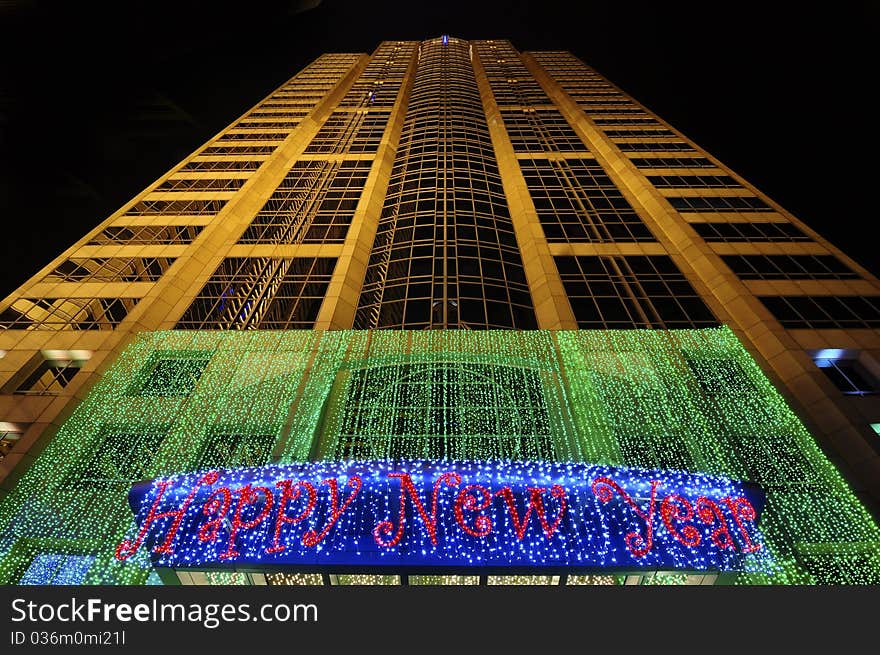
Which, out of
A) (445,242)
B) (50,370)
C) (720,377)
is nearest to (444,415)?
(720,377)

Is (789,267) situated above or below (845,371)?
above

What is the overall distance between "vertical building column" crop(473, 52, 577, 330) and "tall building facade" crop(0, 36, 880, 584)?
0.74 feet

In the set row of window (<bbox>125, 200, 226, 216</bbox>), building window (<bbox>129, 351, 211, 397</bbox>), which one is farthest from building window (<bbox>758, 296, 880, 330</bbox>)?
row of window (<bbox>125, 200, 226, 216</bbox>)

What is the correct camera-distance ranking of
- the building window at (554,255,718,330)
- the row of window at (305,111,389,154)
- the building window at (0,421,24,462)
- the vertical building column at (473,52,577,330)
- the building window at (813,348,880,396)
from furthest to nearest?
the row of window at (305,111,389,154), the building window at (554,255,718,330), the vertical building column at (473,52,577,330), the building window at (813,348,880,396), the building window at (0,421,24,462)

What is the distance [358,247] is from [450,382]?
41.5 feet

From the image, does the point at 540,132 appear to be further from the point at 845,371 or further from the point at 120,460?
the point at 120,460

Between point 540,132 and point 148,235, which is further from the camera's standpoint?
point 540,132

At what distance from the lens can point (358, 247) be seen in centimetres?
2905

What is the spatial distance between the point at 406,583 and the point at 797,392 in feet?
53.8

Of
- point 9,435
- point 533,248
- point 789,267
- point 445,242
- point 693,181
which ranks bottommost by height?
point 9,435

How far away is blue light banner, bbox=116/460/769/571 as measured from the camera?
13.4 meters

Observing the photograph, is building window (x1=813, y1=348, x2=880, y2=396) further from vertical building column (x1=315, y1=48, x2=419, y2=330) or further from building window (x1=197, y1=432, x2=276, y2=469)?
building window (x1=197, y1=432, x2=276, y2=469)

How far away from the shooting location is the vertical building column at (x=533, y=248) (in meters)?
23.3

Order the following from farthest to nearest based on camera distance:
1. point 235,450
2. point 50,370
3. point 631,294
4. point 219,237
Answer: point 219,237
point 631,294
point 50,370
point 235,450
